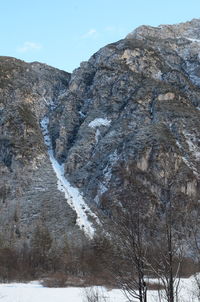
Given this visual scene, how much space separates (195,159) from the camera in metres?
99.4

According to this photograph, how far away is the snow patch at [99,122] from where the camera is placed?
374ft

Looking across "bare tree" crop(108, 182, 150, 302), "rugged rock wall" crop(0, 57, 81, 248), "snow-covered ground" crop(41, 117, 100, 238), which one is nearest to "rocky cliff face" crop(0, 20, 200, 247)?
"rugged rock wall" crop(0, 57, 81, 248)

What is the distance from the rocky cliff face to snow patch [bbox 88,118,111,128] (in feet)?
0.96

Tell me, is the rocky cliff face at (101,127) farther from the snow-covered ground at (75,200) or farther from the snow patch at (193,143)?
the snow-covered ground at (75,200)

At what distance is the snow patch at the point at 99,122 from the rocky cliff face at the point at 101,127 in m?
0.29

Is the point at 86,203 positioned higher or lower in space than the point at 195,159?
lower

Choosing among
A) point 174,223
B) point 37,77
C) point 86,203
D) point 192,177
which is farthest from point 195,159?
point 174,223

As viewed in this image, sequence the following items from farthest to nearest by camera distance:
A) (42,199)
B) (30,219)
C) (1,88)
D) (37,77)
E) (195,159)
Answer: (37,77) → (1,88) → (195,159) → (42,199) → (30,219)

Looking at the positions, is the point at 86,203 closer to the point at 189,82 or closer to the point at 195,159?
the point at 195,159

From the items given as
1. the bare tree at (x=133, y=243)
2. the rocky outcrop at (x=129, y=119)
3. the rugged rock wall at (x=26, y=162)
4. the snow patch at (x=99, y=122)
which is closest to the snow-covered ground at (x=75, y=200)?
the rugged rock wall at (x=26, y=162)

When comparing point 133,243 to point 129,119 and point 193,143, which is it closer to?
point 193,143

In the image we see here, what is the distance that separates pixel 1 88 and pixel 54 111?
1808 centimetres

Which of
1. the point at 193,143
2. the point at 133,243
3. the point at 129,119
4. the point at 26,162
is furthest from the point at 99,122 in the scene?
the point at 133,243

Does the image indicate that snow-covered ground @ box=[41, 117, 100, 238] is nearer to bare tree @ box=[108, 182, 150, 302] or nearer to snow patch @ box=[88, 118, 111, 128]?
snow patch @ box=[88, 118, 111, 128]
